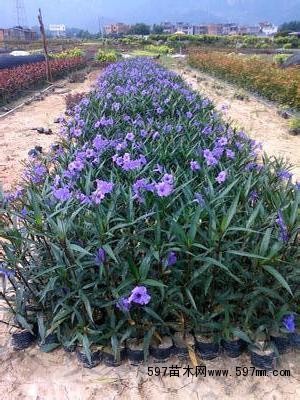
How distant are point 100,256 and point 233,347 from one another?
0.95 m

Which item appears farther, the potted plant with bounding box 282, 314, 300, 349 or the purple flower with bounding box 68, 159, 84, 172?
the purple flower with bounding box 68, 159, 84, 172

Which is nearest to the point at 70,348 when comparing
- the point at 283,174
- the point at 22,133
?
the point at 283,174

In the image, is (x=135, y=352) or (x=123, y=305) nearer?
(x=123, y=305)

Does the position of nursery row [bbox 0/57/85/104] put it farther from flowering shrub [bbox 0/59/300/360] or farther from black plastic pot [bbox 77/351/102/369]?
black plastic pot [bbox 77/351/102/369]

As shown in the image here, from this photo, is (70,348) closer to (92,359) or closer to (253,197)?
(92,359)

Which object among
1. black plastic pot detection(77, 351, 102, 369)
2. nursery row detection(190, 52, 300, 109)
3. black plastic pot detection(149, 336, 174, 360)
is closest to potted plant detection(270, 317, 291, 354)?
black plastic pot detection(149, 336, 174, 360)

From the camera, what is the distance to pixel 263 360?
2441mm

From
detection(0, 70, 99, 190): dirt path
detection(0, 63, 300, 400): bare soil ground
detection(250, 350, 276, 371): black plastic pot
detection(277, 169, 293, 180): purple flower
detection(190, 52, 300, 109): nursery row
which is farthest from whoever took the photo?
detection(190, 52, 300, 109): nursery row

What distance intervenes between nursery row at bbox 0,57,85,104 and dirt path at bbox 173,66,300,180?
5.82 metres

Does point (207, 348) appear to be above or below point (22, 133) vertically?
above

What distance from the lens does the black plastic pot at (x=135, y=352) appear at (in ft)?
8.22

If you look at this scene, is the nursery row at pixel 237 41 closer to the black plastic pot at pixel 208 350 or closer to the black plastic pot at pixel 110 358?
the black plastic pot at pixel 208 350

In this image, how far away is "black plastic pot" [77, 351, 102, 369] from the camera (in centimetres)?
Result: 250

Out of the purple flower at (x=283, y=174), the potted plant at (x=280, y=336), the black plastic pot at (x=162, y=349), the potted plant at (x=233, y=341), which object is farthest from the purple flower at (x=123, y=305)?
the purple flower at (x=283, y=174)
